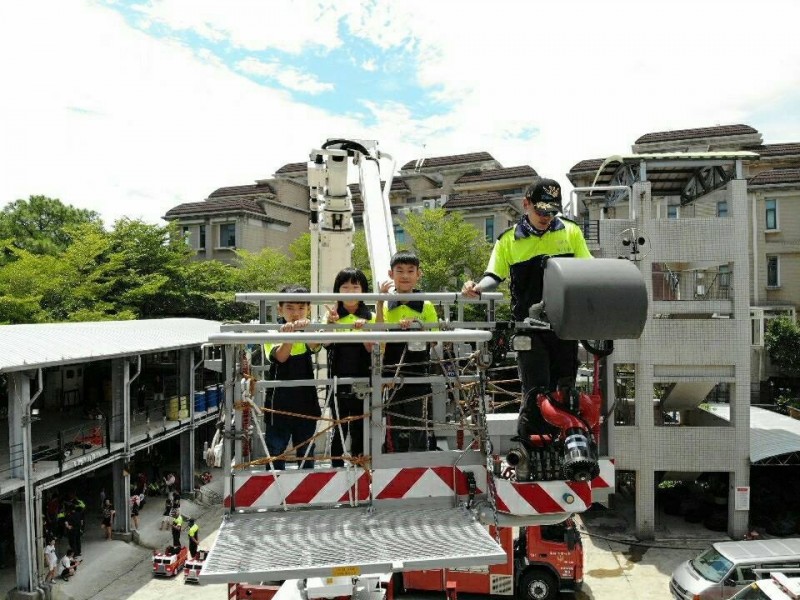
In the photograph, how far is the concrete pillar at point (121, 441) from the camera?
1662cm

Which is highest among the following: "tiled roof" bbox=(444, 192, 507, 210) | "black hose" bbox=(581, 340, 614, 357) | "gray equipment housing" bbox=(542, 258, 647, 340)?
"tiled roof" bbox=(444, 192, 507, 210)

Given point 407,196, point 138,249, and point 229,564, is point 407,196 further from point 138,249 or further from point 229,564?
point 229,564

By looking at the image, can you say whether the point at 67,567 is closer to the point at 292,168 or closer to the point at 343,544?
the point at 343,544

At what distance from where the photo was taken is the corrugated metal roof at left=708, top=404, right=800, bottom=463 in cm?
1734

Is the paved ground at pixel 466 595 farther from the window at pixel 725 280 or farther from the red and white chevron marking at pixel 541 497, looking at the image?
the red and white chevron marking at pixel 541 497

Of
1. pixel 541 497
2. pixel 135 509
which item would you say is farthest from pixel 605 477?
pixel 135 509

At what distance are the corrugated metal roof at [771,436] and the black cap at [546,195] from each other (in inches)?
628

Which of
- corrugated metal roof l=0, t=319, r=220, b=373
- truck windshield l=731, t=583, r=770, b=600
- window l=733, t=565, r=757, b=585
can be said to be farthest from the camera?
corrugated metal roof l=0, t=319, r=220, b=373

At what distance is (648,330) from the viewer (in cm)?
1709

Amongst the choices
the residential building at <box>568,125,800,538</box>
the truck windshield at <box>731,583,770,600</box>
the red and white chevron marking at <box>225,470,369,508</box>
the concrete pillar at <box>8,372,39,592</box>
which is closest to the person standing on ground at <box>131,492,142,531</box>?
the concrete pillar at <box>8,372,39,592</box>

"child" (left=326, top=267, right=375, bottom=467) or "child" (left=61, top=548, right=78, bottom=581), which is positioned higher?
"child" (left=326, top=267, right=375, bottom=467)

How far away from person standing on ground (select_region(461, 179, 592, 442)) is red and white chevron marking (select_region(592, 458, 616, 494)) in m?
0.68

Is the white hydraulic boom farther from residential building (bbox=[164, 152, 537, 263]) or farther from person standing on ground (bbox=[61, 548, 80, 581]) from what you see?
residential building (bbox=[164, 152, 537, 263])

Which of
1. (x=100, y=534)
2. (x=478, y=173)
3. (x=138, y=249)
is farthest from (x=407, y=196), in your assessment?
(x=100, y=534)
